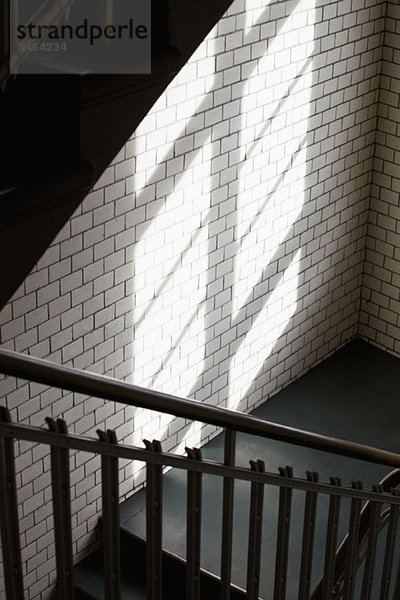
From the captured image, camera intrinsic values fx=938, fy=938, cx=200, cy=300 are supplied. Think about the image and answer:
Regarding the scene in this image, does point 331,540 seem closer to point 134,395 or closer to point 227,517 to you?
point 227,517

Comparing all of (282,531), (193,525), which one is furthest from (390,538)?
(193,525)

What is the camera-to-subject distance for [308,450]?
5801mm

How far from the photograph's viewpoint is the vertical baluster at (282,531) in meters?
2.44

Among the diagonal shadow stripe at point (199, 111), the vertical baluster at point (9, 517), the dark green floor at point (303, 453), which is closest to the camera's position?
the vertical baluster at point (9, 517)

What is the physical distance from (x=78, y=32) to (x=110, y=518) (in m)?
1.18

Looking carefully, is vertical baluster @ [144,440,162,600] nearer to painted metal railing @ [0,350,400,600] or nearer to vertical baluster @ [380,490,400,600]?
painted metal railing @ [0,350,400,600]

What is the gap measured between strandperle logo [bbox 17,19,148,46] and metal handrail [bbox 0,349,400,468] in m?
0.70

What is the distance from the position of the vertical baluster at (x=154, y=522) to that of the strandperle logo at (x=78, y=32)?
91 cm

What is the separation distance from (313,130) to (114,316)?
1.87 metres

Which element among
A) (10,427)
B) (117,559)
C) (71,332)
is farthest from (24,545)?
(10,427)

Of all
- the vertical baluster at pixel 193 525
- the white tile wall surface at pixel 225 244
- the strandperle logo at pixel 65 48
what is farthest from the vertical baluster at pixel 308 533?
the white tile wall surface at pixel 225 244

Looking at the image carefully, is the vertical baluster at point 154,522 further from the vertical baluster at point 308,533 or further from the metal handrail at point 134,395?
the vertical baluster at point 308,533

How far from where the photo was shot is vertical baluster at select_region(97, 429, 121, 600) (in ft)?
6.53

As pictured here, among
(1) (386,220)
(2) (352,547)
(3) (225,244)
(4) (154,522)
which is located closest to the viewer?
(4) (154,522)
